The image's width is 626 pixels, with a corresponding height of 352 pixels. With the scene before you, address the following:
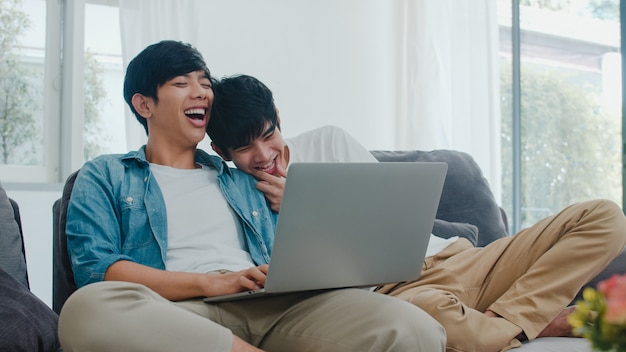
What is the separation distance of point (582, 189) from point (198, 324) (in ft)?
11.3

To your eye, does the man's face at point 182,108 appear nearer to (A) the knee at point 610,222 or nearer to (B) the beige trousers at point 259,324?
(B) the beige trousers at point 259,324

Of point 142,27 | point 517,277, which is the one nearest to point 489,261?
point 517,277

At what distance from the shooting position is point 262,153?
1957mm

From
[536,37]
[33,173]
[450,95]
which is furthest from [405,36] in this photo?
[33,173]

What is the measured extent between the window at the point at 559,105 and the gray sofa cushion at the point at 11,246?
3.17 metres

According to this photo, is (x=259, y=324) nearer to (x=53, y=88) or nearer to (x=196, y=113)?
(x=196, y=113)

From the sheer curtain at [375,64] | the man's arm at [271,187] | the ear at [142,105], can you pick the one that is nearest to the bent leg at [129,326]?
the man's arm at [271,187]

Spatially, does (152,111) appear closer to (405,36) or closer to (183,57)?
(183,57)

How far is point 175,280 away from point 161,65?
626 millimetres

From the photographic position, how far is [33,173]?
144 inches

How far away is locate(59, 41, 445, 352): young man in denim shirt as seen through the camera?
1.29 metres

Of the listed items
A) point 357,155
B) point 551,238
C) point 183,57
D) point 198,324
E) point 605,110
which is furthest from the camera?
point 605,110

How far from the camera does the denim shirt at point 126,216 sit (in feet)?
5.37

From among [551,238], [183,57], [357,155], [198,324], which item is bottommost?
[198,324]
